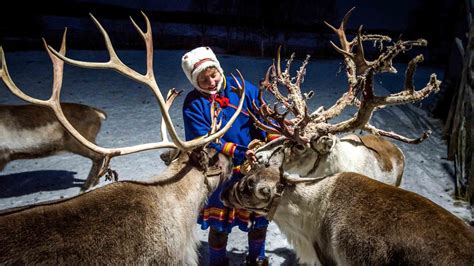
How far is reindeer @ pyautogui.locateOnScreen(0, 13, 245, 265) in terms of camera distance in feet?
4.45

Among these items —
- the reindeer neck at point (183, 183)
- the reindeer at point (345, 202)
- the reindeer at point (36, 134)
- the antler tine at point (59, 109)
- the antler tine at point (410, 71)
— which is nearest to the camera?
the reindeer at point (345, 202)

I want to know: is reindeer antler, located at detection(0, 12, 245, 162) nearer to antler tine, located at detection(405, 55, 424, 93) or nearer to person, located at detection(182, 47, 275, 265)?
person, located at detection(182, 47, 275, 265)

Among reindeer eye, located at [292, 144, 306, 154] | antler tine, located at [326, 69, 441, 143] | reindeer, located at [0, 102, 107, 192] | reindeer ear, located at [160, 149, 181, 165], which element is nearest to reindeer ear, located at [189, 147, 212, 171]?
reindeer ear, located at [160, 149, 181, 165]

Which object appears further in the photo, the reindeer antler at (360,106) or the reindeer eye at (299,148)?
the reindeer eye at (299,148)

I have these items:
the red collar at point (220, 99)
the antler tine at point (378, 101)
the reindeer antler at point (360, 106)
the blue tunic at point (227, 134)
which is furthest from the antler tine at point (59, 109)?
the antler tine at point (378, 101)

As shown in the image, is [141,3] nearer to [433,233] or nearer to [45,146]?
[45,146]

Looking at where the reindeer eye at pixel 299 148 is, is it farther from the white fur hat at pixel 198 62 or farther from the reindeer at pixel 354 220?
the white fur hat at pixel 198 62

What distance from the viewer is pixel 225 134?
2.22m

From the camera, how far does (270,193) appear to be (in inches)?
75.9

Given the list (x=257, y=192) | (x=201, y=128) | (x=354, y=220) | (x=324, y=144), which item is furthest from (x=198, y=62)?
(x=354, y=220)

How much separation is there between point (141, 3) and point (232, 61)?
2.96 m

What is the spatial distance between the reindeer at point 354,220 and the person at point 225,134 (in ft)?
0.78

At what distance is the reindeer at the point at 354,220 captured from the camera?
4.70 ft

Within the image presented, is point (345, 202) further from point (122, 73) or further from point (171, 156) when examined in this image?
point (122, 73)
